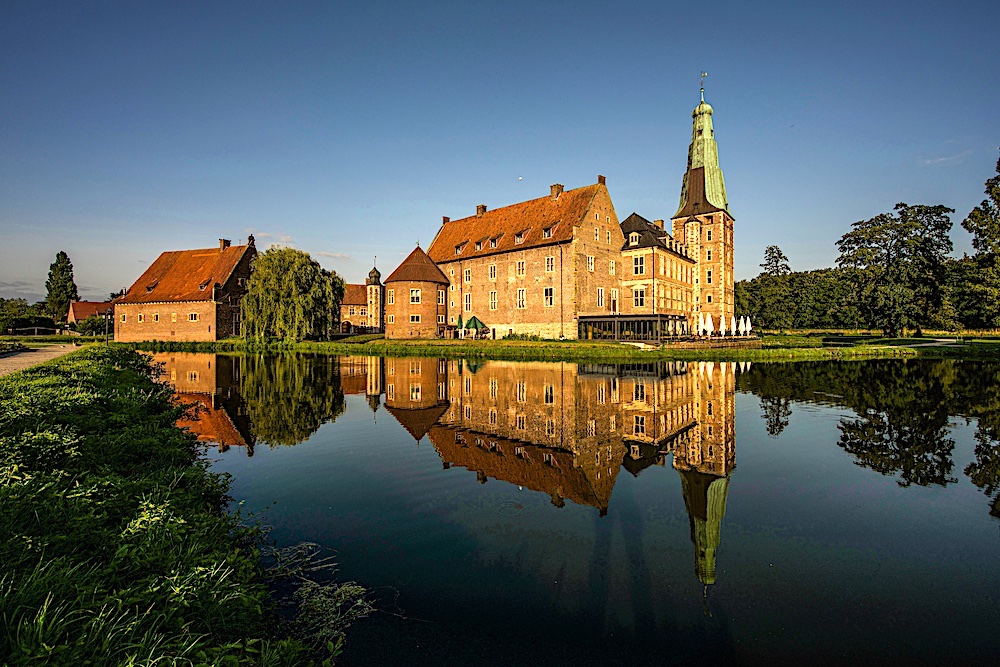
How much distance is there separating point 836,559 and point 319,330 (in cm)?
4528

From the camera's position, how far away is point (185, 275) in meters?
54.6

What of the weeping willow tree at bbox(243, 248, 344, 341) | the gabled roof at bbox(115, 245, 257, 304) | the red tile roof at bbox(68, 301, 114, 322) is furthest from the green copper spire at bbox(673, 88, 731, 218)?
the red tile roof at bbox(68, 301, 114, 322)

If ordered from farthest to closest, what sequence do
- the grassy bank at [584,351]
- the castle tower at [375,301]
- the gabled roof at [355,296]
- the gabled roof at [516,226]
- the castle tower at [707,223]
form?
1. the gabled roof at [355,296]
2. the castle tower at [375,301]
3. the castle tower at [707,223]
4. the gabled roof at [516,226]
5. the grassy bank at [584,351]

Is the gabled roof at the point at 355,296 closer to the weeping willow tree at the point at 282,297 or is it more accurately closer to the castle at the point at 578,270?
the castle at the point at 578,270

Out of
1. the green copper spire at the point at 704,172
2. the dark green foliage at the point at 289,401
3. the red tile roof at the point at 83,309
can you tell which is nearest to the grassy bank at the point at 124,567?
the dark green foliage at the point at 289,401

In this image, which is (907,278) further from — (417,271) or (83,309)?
(83,309)

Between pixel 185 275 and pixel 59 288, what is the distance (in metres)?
51.0

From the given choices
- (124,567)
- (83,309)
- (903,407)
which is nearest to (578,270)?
(903,407)

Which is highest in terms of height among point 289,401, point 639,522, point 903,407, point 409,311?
point 409,311

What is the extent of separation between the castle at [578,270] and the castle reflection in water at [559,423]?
22.5 meters

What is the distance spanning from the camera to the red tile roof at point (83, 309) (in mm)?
80438

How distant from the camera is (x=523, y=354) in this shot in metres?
33.8

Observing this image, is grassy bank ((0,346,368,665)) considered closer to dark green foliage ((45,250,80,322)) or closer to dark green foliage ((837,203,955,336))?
dark green foliage ((837,203,955,336))

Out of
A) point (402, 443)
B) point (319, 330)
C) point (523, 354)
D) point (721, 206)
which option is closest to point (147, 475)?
point (402, 443)
